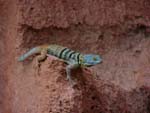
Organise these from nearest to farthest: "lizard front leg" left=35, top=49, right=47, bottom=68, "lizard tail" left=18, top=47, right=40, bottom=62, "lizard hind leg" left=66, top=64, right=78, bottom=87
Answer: "lizard hind leg" left=66, top=64, right=78, bottom=87 < "lizard front leg" left=35, top=49, right=47, bottom=68 < "lizard tail" left=18, top=47, right=40, bottom=62

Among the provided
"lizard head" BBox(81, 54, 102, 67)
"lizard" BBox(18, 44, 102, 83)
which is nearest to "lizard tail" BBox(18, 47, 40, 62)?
"lizard" BBox(18, 44, 102, 83)

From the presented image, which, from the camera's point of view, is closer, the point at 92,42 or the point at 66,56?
the point at 66,56

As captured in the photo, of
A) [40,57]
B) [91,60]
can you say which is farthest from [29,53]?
[91,60]

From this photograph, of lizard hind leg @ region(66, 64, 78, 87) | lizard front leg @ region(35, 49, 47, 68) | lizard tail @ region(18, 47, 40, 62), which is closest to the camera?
lizard hind leg @ region(66, 64, 78, 87)

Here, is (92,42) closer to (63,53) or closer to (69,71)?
(63,53)

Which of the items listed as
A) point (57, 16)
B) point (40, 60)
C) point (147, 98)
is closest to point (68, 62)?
point (40, 60)

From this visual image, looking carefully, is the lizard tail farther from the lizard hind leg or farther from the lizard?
the lizard hind leg

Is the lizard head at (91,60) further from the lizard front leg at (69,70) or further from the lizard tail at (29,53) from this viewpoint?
the lizard tail at (29,53)
